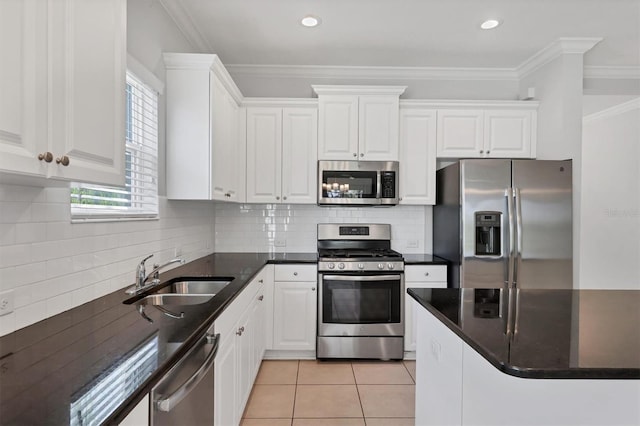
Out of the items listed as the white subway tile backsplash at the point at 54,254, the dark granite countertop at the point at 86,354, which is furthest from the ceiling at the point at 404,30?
the dark granite countertop at the point at 86,354

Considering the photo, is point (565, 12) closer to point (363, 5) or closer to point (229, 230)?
point (363, 5)

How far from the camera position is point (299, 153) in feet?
11.3

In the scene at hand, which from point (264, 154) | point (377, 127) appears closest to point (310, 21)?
point (377, 127)

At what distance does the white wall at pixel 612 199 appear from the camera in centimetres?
436

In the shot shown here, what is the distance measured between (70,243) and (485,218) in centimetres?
275

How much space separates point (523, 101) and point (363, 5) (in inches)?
74.9

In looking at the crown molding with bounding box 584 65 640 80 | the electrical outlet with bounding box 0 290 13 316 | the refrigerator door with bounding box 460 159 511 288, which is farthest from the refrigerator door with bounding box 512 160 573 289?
the electrical outlet with bounding box 0 290 13 316

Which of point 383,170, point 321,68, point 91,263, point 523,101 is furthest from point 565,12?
point 91,263

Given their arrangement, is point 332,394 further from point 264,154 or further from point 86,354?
point 264,154

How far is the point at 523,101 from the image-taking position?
3.48 metres

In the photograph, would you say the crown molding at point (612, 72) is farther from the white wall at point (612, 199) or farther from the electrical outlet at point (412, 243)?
the electrical outlet at point (412, 243)

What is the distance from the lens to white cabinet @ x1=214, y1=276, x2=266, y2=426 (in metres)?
1.72

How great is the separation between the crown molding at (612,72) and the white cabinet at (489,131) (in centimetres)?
79

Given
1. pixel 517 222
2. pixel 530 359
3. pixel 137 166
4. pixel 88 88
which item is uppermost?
pixel 88 88
